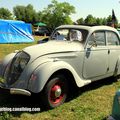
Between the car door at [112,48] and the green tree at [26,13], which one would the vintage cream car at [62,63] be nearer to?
the car door at [112,48]

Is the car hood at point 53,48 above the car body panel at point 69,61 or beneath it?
above

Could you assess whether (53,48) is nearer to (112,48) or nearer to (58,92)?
(58,92)

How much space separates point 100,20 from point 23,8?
27578mm

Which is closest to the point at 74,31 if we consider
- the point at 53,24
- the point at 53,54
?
the point at 53,54

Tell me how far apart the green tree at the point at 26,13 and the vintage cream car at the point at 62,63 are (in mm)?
84828

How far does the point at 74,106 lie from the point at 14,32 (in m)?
16.8

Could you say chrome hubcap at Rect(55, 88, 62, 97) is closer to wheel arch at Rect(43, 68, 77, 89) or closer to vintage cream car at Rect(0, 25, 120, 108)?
vintage cream car at Rect(0, 25, 120, 108)

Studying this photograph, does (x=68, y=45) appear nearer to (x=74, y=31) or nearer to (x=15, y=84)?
(x=74, y=31)

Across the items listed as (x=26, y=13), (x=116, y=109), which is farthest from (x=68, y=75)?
(x=26, y=13)

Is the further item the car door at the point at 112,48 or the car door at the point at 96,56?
the car door at the point at 112,48

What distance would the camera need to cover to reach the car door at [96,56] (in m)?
6.50

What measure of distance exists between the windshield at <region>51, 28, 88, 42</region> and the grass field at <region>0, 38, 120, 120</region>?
1.31 m

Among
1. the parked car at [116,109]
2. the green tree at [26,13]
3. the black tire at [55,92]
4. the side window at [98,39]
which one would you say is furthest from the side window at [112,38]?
the green tree at [26,13]

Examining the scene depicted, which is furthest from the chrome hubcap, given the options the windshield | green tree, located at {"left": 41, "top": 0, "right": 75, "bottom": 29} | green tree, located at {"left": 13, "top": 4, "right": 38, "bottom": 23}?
green tree, located at {"left": 13, "top": 4, "right": 38, "bottom": 23}
